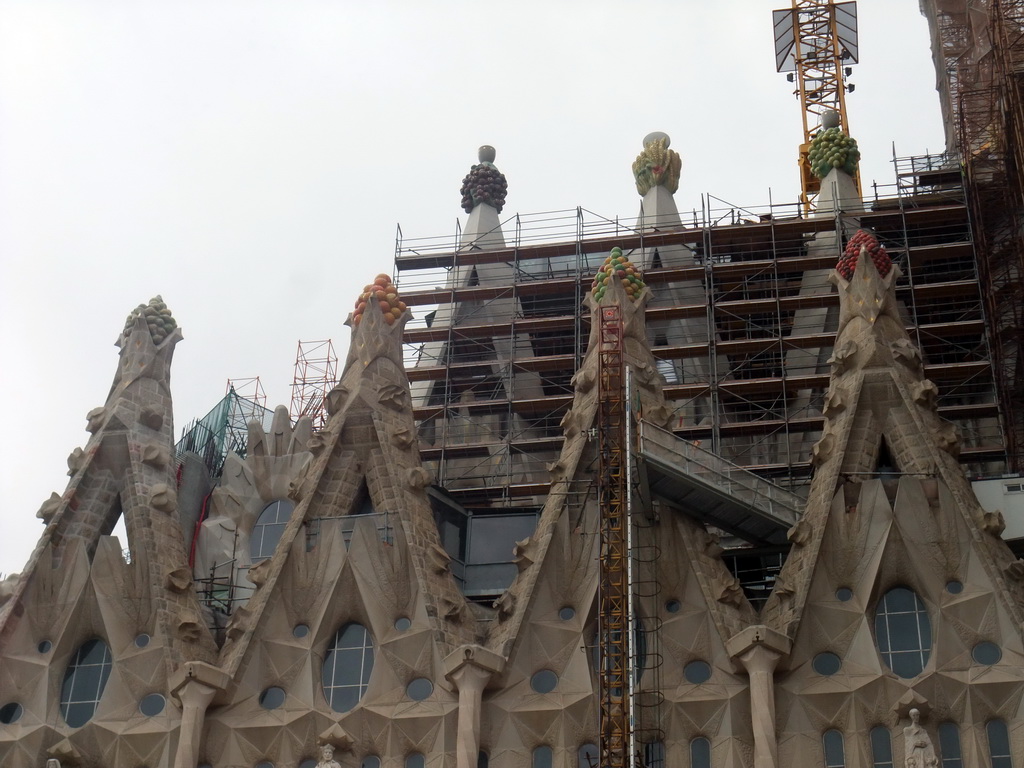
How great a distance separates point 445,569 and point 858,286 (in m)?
10.5

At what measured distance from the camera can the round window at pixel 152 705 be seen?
3503cm

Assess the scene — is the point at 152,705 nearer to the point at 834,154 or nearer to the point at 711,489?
the point at 711,489

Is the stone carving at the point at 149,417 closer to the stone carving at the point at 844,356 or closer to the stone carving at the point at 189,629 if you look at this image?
the stone carving at the point at 189,629

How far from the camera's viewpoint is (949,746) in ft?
107

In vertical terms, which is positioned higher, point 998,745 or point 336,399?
point 336,399

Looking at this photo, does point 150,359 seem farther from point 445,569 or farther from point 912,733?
point 912,733

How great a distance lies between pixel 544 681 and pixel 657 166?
20.8 metres

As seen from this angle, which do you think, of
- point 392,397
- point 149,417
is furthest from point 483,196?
point 149,417

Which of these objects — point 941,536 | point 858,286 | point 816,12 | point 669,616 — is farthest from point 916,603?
point 816,12

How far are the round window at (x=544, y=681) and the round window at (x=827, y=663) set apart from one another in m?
4.76

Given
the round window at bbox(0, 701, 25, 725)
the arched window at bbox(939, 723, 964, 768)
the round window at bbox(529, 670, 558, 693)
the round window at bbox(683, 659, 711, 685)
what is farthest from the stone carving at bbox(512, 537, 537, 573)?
the round window at bbox(0, 701, 25, 725)

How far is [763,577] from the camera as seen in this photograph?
38.8m

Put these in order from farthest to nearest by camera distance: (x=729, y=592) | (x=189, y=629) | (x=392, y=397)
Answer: (x=392, y=397) → (x=189, y=629) → (x=729, y=592)

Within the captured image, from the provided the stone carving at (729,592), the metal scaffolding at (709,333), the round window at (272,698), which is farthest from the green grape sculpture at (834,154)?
the round window at (272,698)
